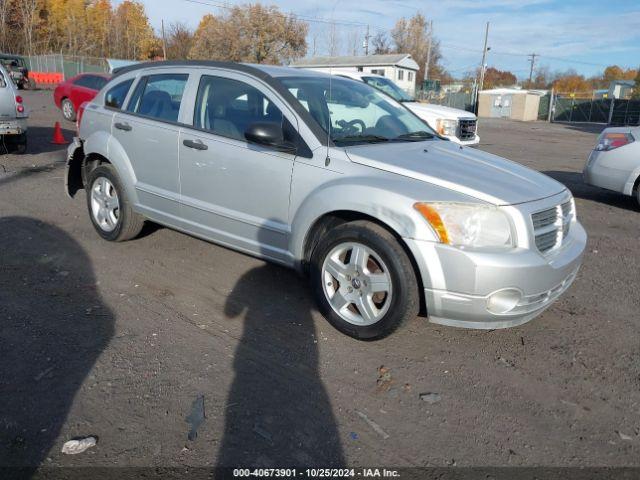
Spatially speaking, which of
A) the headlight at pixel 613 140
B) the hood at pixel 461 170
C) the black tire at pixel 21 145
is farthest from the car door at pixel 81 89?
the hood at pixel 461 170

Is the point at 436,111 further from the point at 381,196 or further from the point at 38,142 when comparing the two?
the point at 38,142

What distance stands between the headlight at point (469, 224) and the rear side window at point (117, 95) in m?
3.62

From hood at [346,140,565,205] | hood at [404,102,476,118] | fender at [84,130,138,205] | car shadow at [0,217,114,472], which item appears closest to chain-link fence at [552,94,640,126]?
hood at [404,102,476,118]

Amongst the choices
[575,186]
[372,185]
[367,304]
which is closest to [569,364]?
[367,304]

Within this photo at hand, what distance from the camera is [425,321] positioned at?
4.19m

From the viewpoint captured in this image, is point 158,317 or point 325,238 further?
point 158,317

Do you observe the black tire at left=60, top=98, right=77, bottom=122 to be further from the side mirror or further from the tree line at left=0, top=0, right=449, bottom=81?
the tree line at left=0, top=0, right=449, bottom=81

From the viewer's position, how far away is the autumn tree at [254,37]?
49.1m

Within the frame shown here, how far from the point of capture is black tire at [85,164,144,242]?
5.44m

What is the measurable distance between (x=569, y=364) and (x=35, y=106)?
27223mm

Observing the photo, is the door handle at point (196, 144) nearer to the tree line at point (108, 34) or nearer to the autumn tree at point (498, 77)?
the tree line at point (108, 34)

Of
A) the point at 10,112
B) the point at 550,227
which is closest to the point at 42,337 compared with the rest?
the point at 550,227

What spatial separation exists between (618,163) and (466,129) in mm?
4230

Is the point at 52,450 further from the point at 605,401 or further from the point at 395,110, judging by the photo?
the point at 395,110
